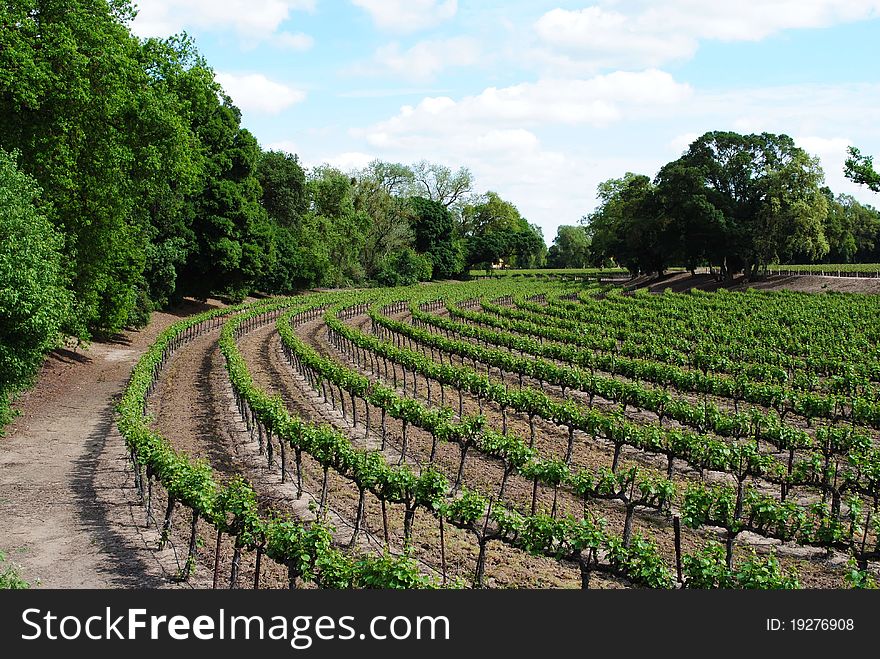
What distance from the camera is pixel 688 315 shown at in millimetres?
49531

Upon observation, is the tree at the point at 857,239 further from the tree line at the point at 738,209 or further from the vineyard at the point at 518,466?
the vineyard at the point at 518,466

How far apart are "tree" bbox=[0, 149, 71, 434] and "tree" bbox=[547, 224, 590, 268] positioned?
147023 millimetres

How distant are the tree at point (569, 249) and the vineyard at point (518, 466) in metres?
131

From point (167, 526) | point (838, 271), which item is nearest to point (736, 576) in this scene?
point (167, 526)

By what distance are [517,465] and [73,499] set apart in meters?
9.98

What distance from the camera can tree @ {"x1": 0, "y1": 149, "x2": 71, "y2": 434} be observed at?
1970 cm

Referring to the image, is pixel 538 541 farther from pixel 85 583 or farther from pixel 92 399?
pixel 92 399

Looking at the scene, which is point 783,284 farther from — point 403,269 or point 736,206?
point 403,269

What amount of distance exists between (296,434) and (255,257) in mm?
38474

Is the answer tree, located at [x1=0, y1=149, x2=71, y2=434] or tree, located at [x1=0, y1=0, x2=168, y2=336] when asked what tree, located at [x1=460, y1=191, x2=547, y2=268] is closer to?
tree, located at [x1=0, y1=0, x2=168, y2=336]

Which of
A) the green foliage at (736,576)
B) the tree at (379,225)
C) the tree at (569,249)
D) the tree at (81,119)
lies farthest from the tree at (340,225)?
the tree at (569,249)

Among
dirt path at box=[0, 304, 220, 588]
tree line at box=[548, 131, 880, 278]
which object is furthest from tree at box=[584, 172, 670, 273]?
dirt path at box=[0, 304, 220, 588]

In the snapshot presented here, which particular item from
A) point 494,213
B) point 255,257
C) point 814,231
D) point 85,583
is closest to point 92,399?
point 85,583

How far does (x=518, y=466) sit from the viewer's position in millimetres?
16484
